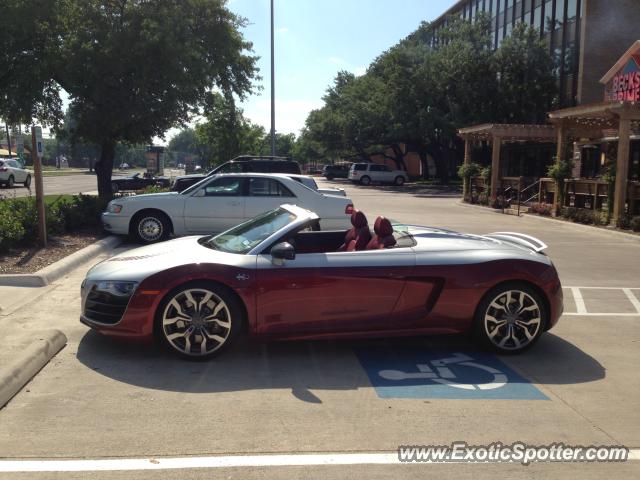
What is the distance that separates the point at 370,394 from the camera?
474cm

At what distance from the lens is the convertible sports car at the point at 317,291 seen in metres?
5.29

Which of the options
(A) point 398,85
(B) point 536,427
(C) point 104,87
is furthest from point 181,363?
(A) point 398,85

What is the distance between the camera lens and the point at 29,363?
16.4ft

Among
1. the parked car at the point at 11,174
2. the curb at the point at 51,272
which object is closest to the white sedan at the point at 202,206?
the curb at the point at 51,272

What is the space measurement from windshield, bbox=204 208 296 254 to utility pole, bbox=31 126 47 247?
544 cm

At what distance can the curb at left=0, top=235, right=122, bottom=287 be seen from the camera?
8273mm

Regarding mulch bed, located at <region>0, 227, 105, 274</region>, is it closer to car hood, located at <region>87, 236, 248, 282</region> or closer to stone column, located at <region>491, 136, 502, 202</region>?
car hood, located at <region>87, 236, 248, 282</region>

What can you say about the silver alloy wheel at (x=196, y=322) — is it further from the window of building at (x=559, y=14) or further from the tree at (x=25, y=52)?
the window of building at (x=559, y=14)

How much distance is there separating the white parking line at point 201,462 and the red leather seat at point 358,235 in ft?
8.55

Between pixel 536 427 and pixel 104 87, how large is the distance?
1475cm

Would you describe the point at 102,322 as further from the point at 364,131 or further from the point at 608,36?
the point at 364,131

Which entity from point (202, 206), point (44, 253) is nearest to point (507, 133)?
point (202, 206)

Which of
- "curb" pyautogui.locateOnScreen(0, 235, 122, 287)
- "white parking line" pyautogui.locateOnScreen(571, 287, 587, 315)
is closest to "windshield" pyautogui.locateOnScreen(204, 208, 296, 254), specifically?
"curb" pyautogui.locateOnScreen(0, 235, 122, 287)

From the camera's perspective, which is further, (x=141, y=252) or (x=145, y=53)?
(x=145, y=53)
